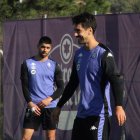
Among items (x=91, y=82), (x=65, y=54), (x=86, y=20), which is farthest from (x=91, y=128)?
(x=65, y=54)

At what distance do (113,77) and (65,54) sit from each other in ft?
17.0

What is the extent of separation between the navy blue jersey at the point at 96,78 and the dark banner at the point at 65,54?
3624mm

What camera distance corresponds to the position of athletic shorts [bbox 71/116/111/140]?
614 cm

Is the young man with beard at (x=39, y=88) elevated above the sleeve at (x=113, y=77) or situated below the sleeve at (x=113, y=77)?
below

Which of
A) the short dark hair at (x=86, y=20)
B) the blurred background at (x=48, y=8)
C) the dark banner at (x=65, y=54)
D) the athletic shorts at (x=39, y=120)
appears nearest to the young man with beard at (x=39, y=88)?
the athletic shorts at (x=39, y=120)

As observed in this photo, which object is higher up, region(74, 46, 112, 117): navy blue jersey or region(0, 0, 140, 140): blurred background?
region(0, 0, 140, 140): blurred background

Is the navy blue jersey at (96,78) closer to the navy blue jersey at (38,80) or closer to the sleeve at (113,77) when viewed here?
the sleeve at (113,77)

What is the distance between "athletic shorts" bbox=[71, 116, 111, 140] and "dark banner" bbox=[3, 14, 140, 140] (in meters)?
3.65

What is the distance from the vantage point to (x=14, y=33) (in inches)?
473

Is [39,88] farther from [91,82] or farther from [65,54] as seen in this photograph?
[91,82]

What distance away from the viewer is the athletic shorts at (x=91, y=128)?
6.14m

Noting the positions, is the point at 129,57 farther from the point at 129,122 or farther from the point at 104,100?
the point at 104,100

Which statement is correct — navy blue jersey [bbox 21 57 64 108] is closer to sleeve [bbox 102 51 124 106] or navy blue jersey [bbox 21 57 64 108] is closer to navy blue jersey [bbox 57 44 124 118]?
navy blue jersey [bbox 57 44 124 118]

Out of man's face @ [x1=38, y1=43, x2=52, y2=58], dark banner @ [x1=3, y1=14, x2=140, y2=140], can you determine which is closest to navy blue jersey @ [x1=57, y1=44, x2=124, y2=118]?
man's face @ [x1=38, y1=43, x2=52, y2=58]
